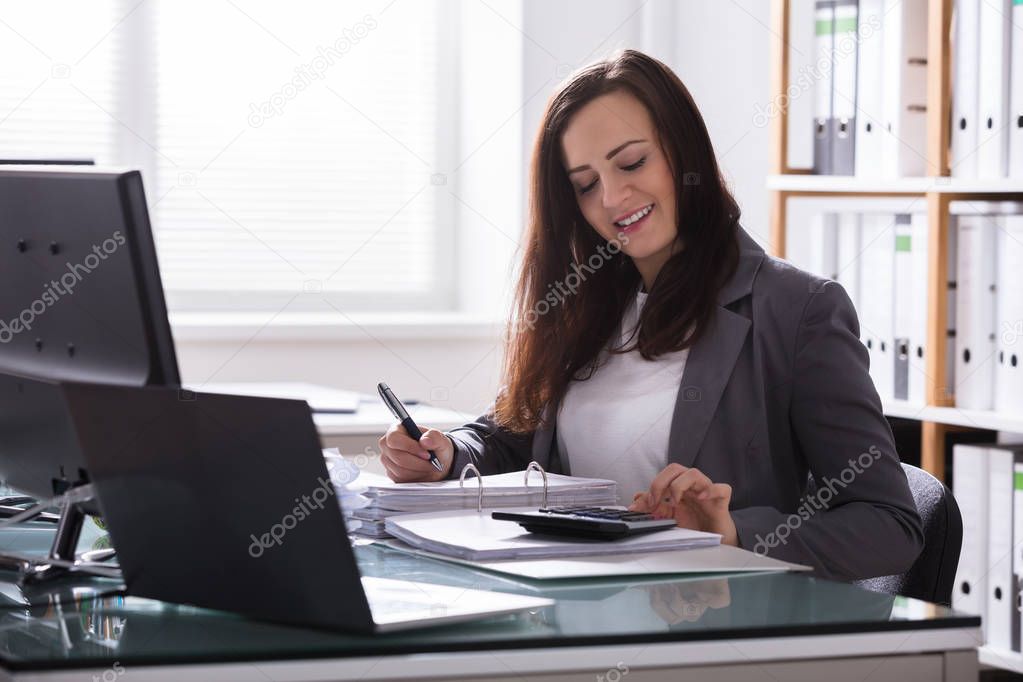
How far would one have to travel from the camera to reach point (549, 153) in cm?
188

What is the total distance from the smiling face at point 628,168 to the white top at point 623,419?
6.0 inches

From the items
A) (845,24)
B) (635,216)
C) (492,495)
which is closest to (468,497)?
(492,495)

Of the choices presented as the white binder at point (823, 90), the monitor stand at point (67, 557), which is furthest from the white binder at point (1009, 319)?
the monitor stand at point (67, 557)

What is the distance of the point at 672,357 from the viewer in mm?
1742

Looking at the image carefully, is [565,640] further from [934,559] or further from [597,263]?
[597,263]

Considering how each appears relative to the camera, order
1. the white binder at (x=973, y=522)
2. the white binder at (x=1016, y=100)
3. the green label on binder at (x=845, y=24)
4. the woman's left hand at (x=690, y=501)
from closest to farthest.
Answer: the woman's left hand at (x=690, y=501) → the white binder at (x=1016, y=100) → the white binder at (x=973, y=522) → the green label on binder at (x=845, y=24)

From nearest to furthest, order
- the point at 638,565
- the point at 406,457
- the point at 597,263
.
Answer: the point at 638,565, the point at 406,457, the point at 597,263

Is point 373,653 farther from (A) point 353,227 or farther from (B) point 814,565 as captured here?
(A) point 353,227

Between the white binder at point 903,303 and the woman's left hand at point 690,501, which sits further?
the white binder at point 903,303

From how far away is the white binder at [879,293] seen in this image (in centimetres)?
253

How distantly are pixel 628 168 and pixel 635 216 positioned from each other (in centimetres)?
7

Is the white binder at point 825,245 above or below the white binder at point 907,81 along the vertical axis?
below

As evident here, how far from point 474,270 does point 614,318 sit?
2.14 metres

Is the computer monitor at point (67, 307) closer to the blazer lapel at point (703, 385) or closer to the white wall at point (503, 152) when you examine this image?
the blazer lapel at point (703, 385)
